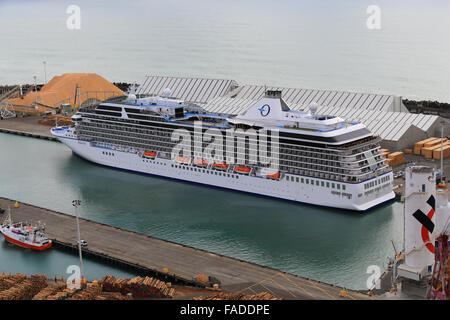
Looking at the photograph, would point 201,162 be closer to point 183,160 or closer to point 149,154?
point 183,160

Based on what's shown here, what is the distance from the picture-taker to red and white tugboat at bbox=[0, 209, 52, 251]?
39.7 m

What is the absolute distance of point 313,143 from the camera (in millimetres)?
47188

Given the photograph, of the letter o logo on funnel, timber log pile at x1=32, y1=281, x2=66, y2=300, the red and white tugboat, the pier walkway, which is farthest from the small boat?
timber log pile at x1=32, y1=281, x2=66, y2=300

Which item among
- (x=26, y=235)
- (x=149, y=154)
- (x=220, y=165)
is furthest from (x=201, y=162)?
(x=26, y=235)

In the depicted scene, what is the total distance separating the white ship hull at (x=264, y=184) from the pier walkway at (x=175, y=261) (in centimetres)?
1212

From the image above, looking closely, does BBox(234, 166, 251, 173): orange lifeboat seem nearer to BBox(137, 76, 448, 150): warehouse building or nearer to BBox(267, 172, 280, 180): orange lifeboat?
BBox(267, 172, 280, 180): orange lifeboat

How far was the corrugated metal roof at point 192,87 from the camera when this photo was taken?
7681 centimetres

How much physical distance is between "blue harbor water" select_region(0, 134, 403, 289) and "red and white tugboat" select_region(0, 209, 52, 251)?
0.72m

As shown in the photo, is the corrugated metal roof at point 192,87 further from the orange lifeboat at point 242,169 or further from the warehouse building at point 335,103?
the orange lifeboat at point 242,169

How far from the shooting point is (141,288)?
102 feet

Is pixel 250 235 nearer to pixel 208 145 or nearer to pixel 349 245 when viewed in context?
pixel 349 245

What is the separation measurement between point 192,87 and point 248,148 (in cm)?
3081

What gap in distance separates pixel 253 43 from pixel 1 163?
11709 centimetres

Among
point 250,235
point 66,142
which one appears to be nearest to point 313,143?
point 250,235
